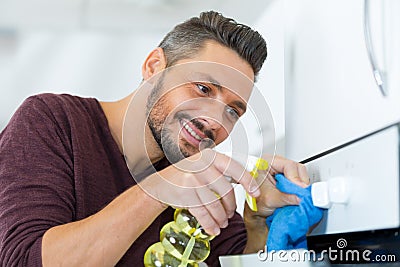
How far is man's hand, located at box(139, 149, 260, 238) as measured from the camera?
36.7 inches

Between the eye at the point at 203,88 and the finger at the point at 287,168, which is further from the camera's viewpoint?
the eye at the point at 203,88

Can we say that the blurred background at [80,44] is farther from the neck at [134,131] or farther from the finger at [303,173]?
the finger at [303,173]

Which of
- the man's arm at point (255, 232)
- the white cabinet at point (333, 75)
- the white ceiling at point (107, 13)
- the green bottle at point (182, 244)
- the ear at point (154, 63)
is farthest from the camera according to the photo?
the white ceiling at point (107, 13)

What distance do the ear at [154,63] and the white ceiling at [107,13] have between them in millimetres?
426

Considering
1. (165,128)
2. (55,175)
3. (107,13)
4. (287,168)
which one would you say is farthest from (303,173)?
(107,13)

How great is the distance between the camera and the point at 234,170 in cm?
93

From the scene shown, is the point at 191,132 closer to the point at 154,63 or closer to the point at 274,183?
the point at 274,183

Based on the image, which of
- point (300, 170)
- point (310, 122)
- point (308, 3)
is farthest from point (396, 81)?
point (308, 3)

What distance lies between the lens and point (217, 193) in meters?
0.94

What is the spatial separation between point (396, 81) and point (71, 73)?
127cm

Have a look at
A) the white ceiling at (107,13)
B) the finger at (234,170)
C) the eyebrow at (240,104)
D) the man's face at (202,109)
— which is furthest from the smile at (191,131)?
the white ceiling at (107,13)

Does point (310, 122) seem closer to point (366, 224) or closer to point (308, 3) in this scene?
point (308, 3)

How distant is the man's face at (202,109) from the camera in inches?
45.8

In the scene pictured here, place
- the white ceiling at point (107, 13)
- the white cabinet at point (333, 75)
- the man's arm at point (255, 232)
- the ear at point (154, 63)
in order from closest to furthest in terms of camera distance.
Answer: the white cabinet at point (333, 75), the man's arm at point (255, 232), the ear at point (154, 63), the white ceiling at point (107, 13)
